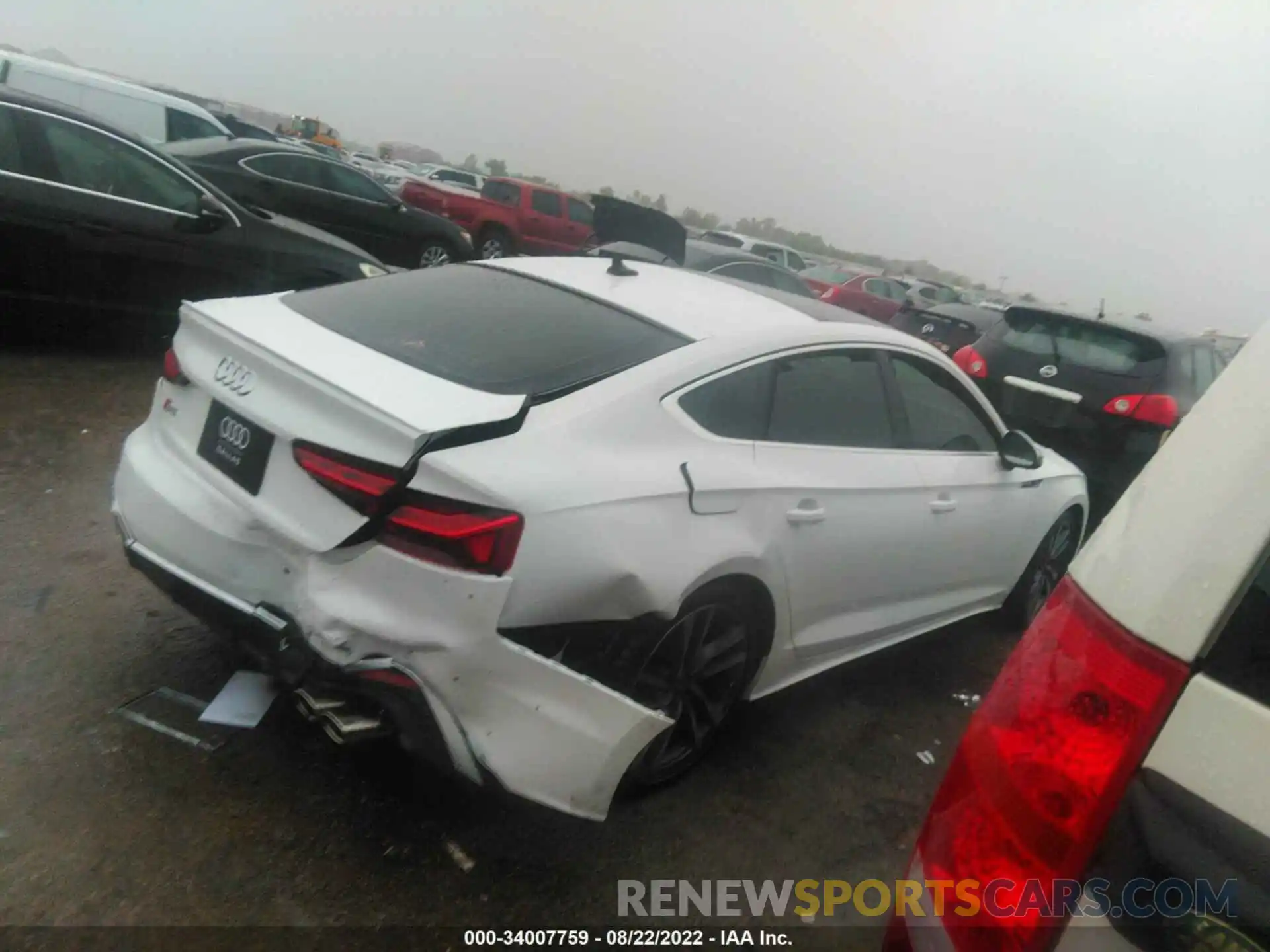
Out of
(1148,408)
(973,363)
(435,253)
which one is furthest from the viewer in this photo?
(435,253)

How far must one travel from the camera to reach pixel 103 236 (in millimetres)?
6180

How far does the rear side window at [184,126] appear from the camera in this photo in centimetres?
1195

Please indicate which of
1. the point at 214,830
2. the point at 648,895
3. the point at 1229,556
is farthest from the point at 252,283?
the point at 1229,556

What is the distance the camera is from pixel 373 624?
2.32m

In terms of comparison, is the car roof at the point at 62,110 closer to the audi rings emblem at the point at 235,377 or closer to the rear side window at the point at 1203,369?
the audi rings emblem at the point at 235,377

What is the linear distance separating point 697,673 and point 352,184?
10489 mm

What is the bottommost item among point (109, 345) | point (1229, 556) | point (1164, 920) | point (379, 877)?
point (109, 345)

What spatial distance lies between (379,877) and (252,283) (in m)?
5.48

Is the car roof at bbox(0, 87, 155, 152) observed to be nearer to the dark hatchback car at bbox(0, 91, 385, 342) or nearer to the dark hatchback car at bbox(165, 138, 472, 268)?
the dark hatchback car at bbox(0, 91, 385, 342)

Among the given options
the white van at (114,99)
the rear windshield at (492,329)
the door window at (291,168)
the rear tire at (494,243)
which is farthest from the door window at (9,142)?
the rear tire at (494,243)

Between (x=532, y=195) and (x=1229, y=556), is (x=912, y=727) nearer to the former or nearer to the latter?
(x=1229, y=556)

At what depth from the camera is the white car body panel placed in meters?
1.21
